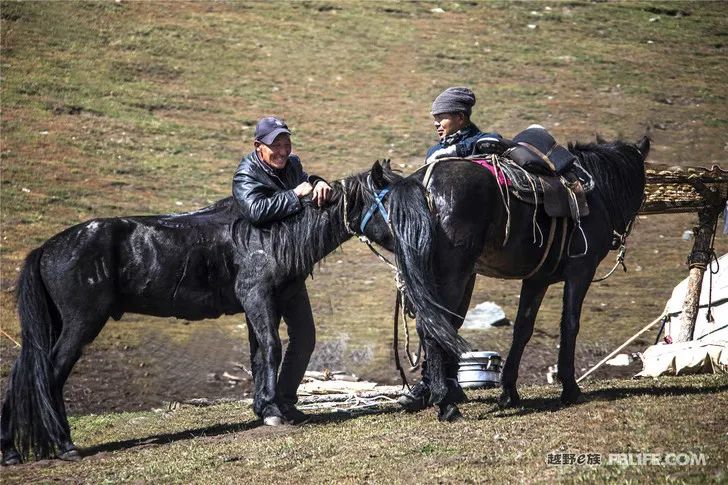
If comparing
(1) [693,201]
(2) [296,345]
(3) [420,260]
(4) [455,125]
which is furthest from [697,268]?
(2) [296,345]

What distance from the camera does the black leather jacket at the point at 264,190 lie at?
25.2 feet

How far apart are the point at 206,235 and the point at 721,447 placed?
4080 mm

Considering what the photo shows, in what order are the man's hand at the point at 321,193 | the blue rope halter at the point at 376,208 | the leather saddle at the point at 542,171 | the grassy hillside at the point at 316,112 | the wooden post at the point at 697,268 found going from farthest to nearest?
the grassy hillside at the point at 316,112 < the wooden post at the point at 697,268 < the leather saddle at the point at 542,171 < the man's hand at the point at 321,193 < the blue rope halter at the point at 376,208

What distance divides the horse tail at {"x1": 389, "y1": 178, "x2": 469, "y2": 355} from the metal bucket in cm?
251

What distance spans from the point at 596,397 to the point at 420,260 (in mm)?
2014

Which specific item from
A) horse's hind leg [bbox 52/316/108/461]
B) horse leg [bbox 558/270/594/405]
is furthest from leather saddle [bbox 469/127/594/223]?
horse's hind leg [bbox 52/316/108/461]

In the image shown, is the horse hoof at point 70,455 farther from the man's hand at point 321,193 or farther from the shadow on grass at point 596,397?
the shadow on grass at point 596,397

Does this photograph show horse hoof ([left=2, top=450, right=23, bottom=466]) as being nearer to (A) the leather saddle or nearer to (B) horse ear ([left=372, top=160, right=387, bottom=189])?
(B) horse ear ([left=372, top=160, right=387, bottom=189])

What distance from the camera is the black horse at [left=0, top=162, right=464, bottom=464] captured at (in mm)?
7207

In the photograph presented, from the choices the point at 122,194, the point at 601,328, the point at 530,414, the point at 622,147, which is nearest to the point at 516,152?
the point at 622,147

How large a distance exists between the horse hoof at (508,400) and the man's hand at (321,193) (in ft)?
6.94

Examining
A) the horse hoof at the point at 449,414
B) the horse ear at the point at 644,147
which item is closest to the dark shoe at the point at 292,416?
the horse hoof at the point at 449,414

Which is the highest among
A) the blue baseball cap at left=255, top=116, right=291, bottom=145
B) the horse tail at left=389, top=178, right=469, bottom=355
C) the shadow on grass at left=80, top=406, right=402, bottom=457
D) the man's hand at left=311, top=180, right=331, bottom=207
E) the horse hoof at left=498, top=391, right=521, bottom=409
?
the blue baseball cap at left=255, top=116, right=291, bottom=145

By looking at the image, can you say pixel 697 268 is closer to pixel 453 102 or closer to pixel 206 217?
pixel 453 102
